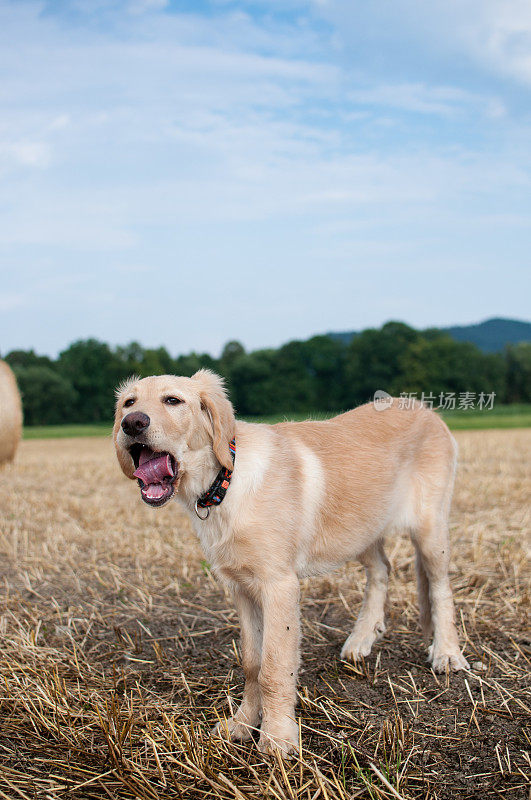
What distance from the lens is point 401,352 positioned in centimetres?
4906

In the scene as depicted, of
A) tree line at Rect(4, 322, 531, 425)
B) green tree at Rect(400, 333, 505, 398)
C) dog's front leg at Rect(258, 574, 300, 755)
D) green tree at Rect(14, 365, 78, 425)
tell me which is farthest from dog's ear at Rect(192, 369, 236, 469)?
green tree at Rect(400, 333, 505, 398)

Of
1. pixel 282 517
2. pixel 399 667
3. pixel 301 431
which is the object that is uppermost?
pixel 301 431

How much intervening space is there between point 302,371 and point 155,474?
128 ft

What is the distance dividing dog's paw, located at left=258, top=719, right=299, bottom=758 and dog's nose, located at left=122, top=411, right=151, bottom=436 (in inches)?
57.3

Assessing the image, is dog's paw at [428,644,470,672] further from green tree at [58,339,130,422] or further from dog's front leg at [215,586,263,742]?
green tree at [58,339,130,422]

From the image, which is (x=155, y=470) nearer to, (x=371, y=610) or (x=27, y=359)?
(x=371, y=610)

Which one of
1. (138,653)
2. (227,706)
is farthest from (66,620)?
(227,706)

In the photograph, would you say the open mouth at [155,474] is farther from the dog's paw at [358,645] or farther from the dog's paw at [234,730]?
the dog's paw at [358,645]

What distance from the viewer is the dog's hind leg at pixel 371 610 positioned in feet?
12.4

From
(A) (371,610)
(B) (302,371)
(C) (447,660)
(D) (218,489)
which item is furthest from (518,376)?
(D) (218,489)

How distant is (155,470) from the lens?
9.30ft

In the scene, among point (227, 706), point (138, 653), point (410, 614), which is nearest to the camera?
point (227, 706)

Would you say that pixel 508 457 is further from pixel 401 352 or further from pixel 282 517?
pixel 401 352

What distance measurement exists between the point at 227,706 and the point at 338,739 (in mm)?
659
